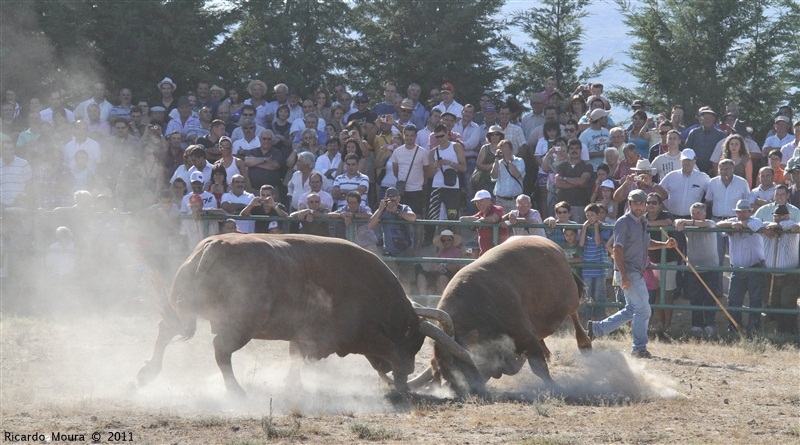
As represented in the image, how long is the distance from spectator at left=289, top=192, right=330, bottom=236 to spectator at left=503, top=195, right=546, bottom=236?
2360 millimetres

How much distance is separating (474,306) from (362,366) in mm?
2021

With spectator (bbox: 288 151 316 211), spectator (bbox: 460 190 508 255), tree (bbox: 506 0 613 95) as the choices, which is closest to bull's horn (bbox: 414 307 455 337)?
Result: spectator (bbox: 460 190 508 255)

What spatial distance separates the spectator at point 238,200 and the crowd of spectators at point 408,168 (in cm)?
2

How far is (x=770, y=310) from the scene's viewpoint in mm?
12969

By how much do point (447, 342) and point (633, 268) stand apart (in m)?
3.37

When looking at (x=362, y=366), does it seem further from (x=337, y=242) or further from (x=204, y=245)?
(x=204, y=245)

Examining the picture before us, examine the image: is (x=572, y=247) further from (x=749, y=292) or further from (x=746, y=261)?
(x=749, y=292)

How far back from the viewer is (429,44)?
1814 centimetres

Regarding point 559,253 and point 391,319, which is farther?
point 559,253

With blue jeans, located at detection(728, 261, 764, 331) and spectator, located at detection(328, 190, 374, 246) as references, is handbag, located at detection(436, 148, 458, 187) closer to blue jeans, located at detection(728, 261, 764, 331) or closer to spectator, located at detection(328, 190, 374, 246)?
spectator, located at detection(328, 190, 374, 246)

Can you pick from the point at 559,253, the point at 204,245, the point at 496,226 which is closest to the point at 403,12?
the point at 496,226

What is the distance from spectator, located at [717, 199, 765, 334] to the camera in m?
13.2

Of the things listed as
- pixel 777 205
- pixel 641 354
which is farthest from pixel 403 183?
pixel 777 205

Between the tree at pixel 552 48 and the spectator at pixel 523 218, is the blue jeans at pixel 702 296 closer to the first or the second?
the spectator at pixel 523 218
